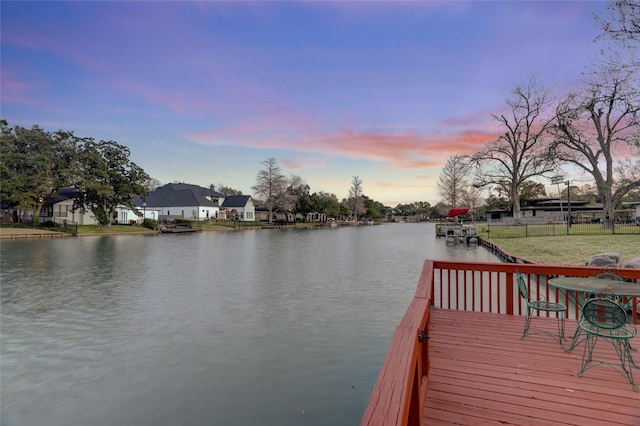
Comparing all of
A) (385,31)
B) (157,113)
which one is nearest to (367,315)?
(385,31)

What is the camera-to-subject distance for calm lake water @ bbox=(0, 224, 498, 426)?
4.67 m

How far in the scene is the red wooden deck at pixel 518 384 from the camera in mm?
2652

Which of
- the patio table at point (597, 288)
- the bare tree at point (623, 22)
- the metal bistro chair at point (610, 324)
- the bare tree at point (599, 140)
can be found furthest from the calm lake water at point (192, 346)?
the bare tree at point (599, 140)

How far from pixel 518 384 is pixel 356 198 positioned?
87831mm

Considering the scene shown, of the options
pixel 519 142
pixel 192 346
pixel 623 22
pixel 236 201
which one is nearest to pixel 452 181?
pixel 519 142

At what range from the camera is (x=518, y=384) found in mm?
3125

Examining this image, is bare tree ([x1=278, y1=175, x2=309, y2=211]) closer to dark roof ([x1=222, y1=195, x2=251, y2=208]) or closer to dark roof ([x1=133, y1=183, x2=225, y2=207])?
dark roof ([x1=222, y1=195, x2=251, y2=208])

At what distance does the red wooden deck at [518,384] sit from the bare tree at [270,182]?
61415 mm

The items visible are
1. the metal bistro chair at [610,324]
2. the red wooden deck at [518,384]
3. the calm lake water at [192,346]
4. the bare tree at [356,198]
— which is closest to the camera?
the red wooden deck at [518,384]

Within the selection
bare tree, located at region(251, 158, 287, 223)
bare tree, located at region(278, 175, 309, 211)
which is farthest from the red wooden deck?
bare tree, located at region(278, 175, 309, 211)

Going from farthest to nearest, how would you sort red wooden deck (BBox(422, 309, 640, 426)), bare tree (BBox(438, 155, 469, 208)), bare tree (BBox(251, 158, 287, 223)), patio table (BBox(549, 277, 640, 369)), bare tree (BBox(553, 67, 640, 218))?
bare tree (BBox(251, 158, 287, 223)) → bare tree (BBox(438, 155, 469, 208)) → bare tree (BBox(553, 67, 640, 218)) → patio table (BBox(549, 277, 640, 369)) → red wooden deck (BBox(422, 309, 640, 426))

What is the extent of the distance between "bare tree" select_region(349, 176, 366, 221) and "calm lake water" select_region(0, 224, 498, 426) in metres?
76.4

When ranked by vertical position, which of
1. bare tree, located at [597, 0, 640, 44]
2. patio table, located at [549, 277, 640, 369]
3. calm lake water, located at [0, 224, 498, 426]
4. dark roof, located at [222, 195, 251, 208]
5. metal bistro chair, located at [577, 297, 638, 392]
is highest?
bare tree, located at [597, 0, 640, 44]

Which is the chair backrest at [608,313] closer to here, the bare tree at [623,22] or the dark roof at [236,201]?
the bare tree at [623,22]
